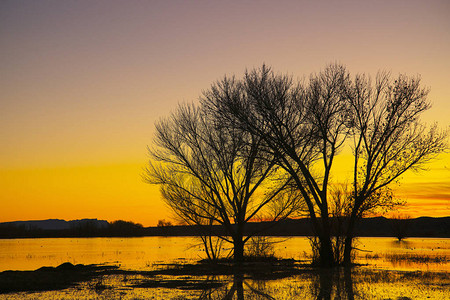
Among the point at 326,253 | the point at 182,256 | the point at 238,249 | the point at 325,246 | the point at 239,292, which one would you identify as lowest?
the point at 239,292

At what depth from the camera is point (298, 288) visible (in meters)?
19.5

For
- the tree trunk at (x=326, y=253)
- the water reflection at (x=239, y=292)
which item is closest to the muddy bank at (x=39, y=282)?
the water reflection at (x=239, y=292)

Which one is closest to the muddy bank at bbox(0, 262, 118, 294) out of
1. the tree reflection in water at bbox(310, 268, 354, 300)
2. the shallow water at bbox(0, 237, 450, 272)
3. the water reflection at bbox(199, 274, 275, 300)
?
the shallow water at bbox(0, 237, 450, 272)

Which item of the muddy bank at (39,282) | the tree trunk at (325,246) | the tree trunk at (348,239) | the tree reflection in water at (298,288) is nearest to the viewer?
the tree reflection in water at (298,288)

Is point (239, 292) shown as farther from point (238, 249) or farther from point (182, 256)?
point (182, 256)

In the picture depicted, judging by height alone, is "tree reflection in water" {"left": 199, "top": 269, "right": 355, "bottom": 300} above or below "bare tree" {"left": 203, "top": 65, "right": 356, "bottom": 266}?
below

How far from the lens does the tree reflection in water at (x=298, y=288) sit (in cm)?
1759

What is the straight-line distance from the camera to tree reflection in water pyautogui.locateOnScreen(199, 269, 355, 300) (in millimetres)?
A: 17594

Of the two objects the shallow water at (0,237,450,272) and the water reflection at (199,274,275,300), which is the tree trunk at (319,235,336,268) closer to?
the shallow water at (0,237,450,272)

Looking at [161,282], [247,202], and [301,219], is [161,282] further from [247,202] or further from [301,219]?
[301,219]

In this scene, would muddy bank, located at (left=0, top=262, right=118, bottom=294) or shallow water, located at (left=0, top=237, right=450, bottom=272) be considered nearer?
muddy bank, located at (left=0, top=262, right=118, bottom=294)

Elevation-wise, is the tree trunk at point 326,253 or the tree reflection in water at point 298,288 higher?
the tree trunk at point 326,253

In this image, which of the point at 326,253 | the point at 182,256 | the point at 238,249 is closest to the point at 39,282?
the point at 238,249

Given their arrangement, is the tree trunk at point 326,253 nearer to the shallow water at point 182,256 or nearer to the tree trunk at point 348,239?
the tree trunk at point 348,239
